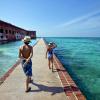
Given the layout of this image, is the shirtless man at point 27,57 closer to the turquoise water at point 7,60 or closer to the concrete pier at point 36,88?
the concrete pier at point 36,88

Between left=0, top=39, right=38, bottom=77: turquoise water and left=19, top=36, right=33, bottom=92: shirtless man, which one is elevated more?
left=19, top=36, right=33, bottom=92: shirtless man

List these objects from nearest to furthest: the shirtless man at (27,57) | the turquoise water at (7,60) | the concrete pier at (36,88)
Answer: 1. the concrete pier at (36,88)
2. the shirtless man at (27,57)
3. the turquoise water at (7,60)

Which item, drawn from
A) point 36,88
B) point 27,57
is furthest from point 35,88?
point 27,57

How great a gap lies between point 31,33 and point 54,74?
363 feet

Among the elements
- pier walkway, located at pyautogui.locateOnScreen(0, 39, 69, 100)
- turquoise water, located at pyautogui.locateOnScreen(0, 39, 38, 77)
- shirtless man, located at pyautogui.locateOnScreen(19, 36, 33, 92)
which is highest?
shirtless man, located at pyautogui.locateOnScreen(19, 36, 33, 92)

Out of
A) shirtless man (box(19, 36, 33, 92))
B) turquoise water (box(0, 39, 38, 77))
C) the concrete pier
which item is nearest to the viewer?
the concrete pier

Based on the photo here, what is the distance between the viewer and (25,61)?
239 inches

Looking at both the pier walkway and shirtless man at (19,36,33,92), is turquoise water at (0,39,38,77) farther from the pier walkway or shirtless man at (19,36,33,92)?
shirtless man at (19,36,33,92)

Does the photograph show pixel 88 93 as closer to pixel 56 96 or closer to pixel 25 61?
pixel 56 96

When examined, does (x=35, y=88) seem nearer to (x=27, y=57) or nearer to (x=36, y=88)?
(x=36, y=88)

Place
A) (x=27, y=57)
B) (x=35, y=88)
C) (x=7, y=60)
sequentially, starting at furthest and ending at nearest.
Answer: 1. (x=7, y=60)
2. (x=35, y=88)
3. (x=27, y=57)

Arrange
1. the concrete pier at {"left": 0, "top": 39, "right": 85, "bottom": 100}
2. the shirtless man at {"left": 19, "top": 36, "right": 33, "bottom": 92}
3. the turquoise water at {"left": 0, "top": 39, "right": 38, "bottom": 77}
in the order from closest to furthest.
→ the concrete pier at {"left": 0, "top": 39, "right": 85, "bottom": 100} → the shirtless man at {"left": 19, "top": 36, "right": 33, "bottom": 92} → the turquoise water at {"left": 0, "top": 39, "right": 38, "bottom": 77}

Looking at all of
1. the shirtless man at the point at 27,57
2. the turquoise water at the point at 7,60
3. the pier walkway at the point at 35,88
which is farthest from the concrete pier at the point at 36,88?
the turquoise water at the point at 7,60

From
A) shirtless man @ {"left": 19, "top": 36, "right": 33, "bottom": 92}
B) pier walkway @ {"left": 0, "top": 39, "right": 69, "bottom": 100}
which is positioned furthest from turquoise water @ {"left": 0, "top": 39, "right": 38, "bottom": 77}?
shirtless man @ {"left": 19, "top": 36, "right": 33, "bottom": 92}
